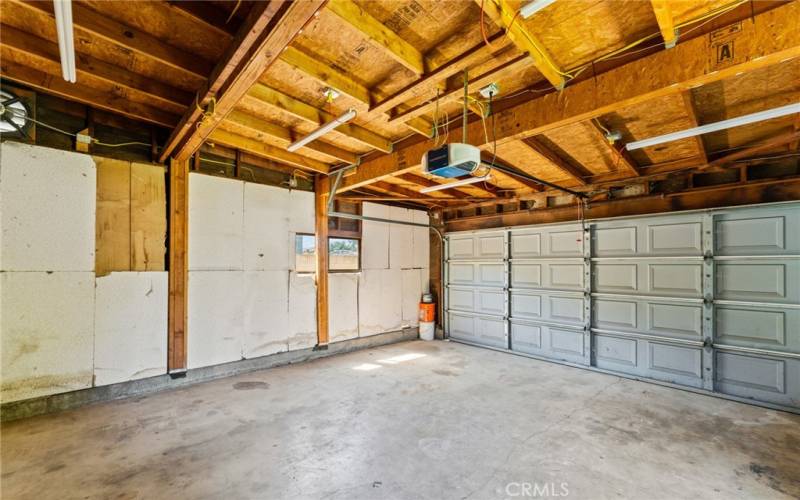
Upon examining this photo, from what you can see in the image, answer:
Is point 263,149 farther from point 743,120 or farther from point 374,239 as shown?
point 743,120

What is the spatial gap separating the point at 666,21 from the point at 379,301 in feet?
17.2

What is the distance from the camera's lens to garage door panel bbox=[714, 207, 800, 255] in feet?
11.4

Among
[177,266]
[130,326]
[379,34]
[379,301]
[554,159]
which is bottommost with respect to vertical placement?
[379,301]

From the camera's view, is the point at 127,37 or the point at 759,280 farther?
the point at 759,280

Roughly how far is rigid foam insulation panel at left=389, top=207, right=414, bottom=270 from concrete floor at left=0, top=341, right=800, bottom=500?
279 centimetres

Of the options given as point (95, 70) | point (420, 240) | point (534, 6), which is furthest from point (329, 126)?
point (420, 240)

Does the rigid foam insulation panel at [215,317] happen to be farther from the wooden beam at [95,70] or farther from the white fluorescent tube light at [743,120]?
the white fluorescent tube light at [743,120]

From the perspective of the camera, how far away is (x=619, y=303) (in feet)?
15.2

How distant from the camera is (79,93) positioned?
9.59 ft

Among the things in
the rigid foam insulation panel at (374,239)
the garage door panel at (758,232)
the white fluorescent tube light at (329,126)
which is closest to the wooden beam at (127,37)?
the white fluorescent tube light at (329,126)

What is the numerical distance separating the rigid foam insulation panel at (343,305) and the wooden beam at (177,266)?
2.06 metres

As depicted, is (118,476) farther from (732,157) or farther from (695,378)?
(732,157)

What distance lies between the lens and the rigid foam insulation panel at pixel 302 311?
488cm

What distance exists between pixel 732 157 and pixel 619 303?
2.13 metres
